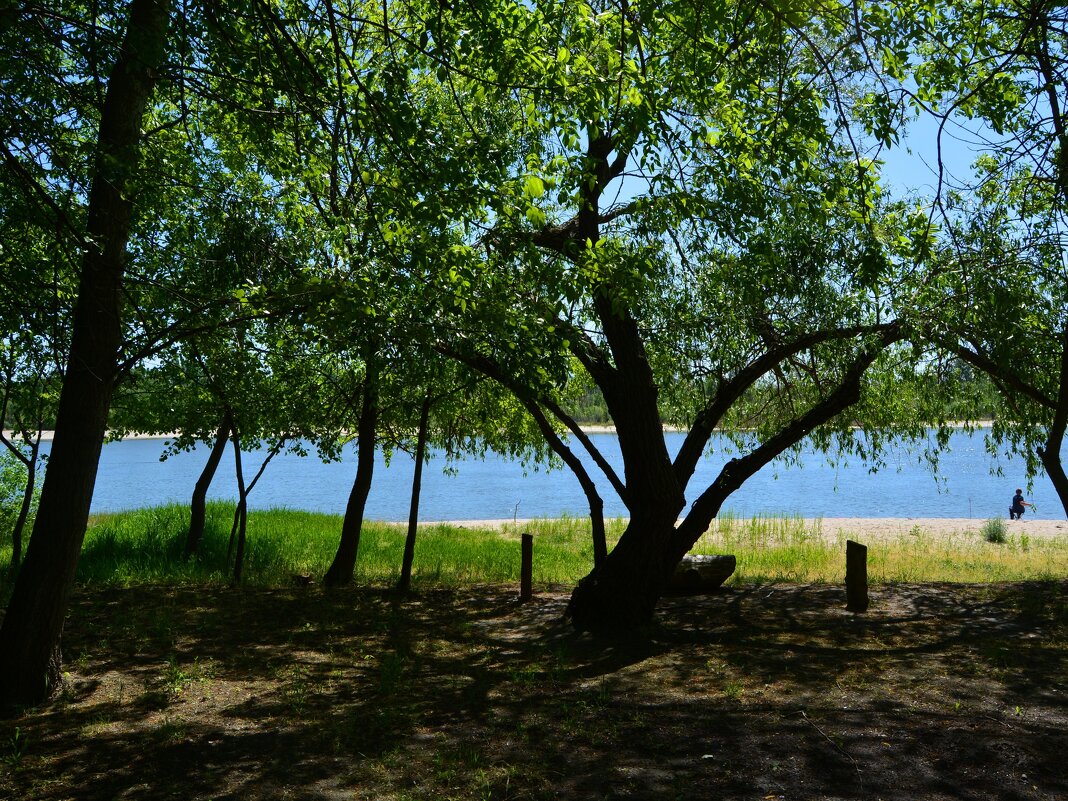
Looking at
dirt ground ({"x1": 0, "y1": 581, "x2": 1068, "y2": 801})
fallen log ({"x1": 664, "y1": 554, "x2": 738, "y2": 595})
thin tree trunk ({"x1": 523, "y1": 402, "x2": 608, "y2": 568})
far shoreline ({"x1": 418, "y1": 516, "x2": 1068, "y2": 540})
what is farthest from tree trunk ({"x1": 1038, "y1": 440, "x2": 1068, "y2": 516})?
far shoreline ({"x1": 418, "y1": 516, "x2": 1068, "y2": 540})

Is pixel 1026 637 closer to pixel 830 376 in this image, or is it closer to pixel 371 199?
pixel 830 376

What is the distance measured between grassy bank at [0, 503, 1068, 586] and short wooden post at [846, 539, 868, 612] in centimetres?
285

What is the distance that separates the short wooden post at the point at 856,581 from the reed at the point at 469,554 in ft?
9.24

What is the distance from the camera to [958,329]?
8875 mm

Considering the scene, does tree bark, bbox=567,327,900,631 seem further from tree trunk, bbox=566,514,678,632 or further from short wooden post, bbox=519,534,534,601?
short wooden post, bbox=519,534,534,601

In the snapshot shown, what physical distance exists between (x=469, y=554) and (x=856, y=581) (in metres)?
8.74

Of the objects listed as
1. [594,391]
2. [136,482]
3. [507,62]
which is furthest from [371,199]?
[136,482]

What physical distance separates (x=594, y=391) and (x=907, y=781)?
1326 cm

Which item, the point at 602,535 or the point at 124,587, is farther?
the point at 124,587

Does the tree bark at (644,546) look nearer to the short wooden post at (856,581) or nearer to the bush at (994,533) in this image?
the short wooden post at (856,581)

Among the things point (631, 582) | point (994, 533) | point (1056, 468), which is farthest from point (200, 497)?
point (994, 533)

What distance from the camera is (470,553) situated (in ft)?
57.3

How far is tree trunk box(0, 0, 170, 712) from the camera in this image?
6.54 meters

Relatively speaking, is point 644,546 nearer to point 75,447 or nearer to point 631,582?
point 631,582
